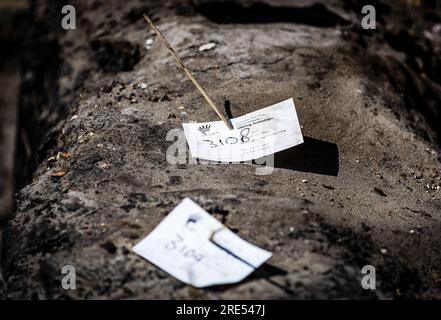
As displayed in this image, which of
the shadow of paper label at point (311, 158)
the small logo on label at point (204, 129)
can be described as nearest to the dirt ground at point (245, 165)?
the shadow of paper label at point (311, 158)

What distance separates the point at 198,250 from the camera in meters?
1.70

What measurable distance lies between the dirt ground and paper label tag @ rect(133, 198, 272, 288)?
0.03 metres

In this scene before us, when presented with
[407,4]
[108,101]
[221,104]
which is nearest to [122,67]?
[108,101]

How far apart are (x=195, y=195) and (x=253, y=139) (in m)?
0.35

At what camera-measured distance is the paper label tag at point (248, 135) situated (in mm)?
2040

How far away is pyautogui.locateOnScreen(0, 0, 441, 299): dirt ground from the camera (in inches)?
66.6

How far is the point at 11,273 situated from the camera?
68.4 inches

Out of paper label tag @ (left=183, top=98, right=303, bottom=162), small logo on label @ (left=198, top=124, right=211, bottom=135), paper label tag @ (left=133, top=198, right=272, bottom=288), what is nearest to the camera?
paper label tag @ (left=133, top=198, right=272, bottom=288)

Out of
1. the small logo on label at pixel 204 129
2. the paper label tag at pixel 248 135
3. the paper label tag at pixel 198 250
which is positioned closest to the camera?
the paper label tag at pixel 198 250

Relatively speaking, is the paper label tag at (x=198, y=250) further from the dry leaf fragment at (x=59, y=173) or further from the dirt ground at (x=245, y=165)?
the dry leaf fragment at (x=59, y=173)

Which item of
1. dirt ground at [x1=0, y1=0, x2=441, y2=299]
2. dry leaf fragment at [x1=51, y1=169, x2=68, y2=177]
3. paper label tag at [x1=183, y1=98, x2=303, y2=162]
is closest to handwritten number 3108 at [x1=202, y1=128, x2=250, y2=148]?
paper label tag at [x1=183, y1=98, x2=303, y2=162]

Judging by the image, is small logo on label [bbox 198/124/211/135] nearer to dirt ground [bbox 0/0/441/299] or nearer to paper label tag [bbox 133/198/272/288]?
dirt ground [bbox 0/0/441/299]

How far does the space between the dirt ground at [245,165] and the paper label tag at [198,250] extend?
3 cm

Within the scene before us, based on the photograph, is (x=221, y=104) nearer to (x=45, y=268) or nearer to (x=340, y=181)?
(x=340, y=181)
